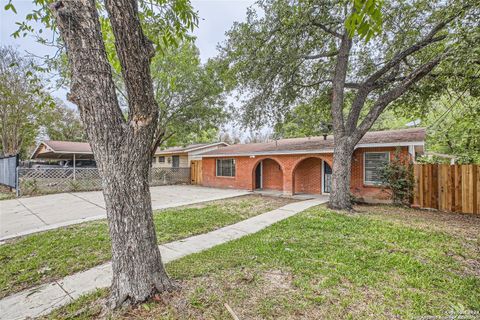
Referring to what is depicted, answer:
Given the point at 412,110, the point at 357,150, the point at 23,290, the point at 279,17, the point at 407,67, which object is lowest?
the point at 23,290

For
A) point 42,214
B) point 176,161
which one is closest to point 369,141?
point 42,214

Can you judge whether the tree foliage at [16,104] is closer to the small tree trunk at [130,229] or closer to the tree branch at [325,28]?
the tree branch at [325,28]

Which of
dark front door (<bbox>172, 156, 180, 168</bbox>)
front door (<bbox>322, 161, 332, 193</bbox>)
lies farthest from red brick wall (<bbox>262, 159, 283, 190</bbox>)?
dark front door (<bbox>172, 156, 180, 168</bbox>)

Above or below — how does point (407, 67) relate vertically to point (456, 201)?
above

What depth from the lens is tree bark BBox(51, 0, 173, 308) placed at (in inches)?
91.1

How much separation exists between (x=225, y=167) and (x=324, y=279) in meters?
13.3

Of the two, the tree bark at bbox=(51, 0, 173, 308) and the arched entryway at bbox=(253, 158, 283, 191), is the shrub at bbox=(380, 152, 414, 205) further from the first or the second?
the tree bark at bbox=(51, 0, 173, 308)

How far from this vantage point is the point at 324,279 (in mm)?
3193

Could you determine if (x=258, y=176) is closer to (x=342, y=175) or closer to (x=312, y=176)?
(x=312, y=176)

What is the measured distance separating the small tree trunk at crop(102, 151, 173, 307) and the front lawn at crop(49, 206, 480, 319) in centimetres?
22

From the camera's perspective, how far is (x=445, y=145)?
16656 millimetres

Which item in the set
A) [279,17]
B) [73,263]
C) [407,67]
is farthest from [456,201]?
[73,263]

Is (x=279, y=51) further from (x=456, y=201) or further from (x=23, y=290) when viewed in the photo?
(x=23, y=290)

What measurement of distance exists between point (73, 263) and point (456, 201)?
1097 centimetres
